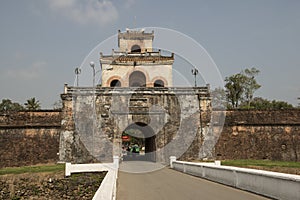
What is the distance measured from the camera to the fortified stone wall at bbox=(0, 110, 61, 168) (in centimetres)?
1789

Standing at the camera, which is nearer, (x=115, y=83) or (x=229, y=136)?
(x=229, y=136)

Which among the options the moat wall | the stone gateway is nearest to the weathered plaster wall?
the stone gateway

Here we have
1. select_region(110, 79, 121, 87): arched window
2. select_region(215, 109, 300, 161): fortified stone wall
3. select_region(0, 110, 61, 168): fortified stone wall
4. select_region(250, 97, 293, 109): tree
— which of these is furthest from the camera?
select_region(250, 97, 293, 109): tree

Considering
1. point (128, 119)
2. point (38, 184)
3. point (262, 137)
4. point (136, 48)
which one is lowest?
point (38, 184)

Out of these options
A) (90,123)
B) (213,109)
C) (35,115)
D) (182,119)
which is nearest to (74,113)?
(90,123)

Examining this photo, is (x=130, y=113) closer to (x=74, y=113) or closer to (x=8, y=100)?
(x=74, y=113)

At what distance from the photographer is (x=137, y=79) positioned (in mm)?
24719

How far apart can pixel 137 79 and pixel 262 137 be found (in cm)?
988

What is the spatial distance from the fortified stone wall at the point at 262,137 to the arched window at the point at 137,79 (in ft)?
23.9

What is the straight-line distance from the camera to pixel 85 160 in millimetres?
18031

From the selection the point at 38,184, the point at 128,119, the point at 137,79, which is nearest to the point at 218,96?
the point at 137,79

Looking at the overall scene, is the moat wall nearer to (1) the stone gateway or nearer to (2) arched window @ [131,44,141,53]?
(1) the stone gateway

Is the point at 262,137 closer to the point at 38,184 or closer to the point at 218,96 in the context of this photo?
the point at 38,184

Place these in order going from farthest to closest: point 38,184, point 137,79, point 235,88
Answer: point 235,88
point 137,79
point 38,184
